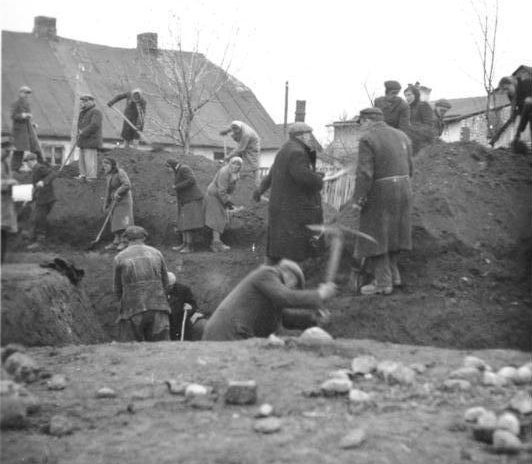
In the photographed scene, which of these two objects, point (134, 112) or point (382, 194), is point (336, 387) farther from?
point (134, 112)

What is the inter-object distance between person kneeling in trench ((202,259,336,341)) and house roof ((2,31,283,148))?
2.39 m

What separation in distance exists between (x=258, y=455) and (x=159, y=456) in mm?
513

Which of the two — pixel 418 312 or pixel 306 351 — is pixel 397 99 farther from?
pixel 306 351

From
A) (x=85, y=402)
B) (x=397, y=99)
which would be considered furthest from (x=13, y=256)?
(x=397, y=99)

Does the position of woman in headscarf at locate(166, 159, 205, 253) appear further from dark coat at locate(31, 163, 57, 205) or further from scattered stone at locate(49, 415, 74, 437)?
scattered stone at locate(49, 415, 74, 437)

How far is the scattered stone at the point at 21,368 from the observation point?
6191 mm

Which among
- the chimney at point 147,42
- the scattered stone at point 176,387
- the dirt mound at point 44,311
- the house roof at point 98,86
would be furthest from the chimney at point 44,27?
the chimney at point 147,42

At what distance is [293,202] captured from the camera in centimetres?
945

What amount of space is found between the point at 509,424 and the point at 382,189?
458 cm

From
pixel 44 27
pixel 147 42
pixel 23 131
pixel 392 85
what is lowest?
pixel 23 131

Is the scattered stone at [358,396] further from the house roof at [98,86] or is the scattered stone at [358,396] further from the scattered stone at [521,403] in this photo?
the house roof at [98,86]

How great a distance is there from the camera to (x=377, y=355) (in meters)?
6.86

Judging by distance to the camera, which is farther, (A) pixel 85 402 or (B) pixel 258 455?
(A) pixel 85 402

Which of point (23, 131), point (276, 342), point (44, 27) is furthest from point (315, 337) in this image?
point (44, 27)
